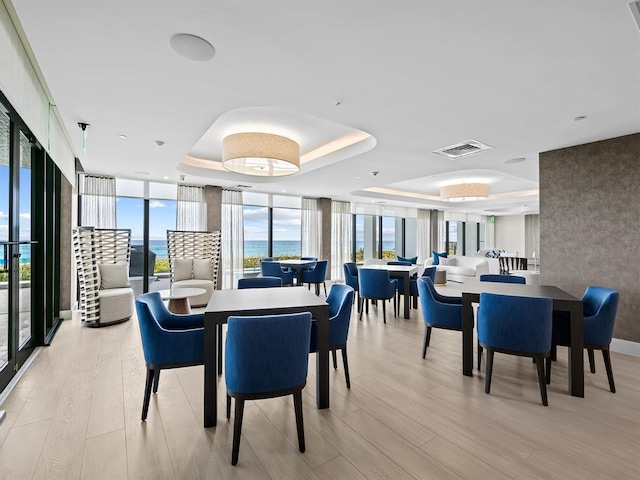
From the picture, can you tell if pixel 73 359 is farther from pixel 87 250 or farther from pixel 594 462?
pixel 594 462

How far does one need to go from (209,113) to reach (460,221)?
13.0 m

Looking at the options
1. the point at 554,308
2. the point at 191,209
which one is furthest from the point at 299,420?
the point at 191,209

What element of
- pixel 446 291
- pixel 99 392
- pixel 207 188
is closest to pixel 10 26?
pixel 99 392

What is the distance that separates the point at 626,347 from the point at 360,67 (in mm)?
4300

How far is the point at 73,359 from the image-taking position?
3.36m

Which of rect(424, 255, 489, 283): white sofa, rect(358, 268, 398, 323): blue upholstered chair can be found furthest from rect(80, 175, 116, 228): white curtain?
rect(424, 255, 489, 283): white sofa

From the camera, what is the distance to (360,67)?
7.43 ft

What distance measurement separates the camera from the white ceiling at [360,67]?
1.72 meters

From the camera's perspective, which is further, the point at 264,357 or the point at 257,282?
the point at 257,282

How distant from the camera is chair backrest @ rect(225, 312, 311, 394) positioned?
1.81 metres

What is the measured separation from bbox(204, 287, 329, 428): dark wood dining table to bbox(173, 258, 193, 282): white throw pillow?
A: 11.8ft

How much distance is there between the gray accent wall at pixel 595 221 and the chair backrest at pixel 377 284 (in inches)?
83.1

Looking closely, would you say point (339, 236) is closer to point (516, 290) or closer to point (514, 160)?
point (514, 160)

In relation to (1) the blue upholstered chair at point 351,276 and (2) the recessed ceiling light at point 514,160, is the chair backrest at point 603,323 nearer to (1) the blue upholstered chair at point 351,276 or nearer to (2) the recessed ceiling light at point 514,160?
(2) the recessed ceiling light at point 514,160
